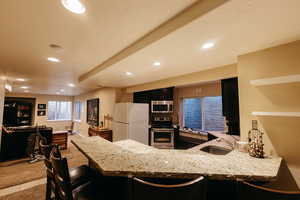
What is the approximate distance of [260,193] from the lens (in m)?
0.76

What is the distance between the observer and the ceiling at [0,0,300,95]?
3.53 feet

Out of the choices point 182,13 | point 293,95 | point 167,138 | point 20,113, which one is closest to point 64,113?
point 20,113

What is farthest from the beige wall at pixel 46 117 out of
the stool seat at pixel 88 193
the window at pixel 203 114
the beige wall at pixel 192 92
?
the stool seat at pixel 88 193

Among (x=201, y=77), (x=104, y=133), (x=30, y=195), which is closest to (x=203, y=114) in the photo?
(x=201, y=77)

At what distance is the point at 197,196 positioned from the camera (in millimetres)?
799

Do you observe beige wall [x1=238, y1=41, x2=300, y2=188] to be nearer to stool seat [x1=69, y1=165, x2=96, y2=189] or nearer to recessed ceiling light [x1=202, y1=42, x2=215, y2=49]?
recessed ceiling light [x1=202, y1=42, x2=215, y2=49]

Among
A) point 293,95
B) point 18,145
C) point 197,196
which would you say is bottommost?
point 18,145

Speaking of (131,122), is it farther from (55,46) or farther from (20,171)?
(20,171)

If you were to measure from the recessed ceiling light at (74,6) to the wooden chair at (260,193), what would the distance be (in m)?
1.77

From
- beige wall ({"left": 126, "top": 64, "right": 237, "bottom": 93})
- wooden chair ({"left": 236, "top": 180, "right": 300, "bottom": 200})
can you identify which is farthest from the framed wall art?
wooden chair ({"left": 236, "top": 180, "right": 300, "bottom": 200})

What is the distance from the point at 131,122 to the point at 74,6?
3133 millimetres

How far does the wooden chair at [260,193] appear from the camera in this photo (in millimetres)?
712

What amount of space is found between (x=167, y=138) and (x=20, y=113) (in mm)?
8122

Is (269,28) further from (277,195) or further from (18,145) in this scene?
(18,145)
